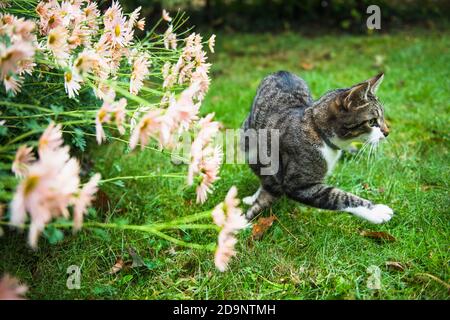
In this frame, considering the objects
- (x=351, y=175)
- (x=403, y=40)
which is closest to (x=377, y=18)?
(x=403, y=40)

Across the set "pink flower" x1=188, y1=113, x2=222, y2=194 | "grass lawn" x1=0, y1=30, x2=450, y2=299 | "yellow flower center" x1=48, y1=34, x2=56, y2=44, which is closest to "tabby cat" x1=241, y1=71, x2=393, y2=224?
"grass lawn" x1=0, y1=30, x2=450, y2=299

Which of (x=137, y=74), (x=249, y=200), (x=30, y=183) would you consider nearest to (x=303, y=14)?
(x=249, y=200)

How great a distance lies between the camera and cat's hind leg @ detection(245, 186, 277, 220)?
250cm

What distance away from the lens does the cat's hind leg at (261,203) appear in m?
2.50

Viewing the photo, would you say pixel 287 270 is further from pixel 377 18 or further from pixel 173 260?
pixel 377 18

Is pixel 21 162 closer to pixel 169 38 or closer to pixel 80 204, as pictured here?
pixel 80 204

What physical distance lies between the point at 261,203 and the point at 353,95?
0.78 metres

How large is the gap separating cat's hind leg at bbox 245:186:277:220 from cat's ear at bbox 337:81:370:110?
65 cm

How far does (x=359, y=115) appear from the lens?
229 centimetres

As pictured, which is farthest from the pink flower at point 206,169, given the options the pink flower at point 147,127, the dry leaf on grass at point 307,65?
the dry leaf on grass at point 307,65

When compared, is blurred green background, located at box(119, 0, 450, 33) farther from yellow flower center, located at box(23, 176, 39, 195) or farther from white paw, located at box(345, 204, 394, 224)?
yellow flower center, located at box(23, 176, 39, 195)

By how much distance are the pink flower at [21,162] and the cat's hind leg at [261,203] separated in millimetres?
1445

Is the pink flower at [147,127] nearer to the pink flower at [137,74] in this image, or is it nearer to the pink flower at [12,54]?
the pink flower at [12,54]

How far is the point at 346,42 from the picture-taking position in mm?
6352
